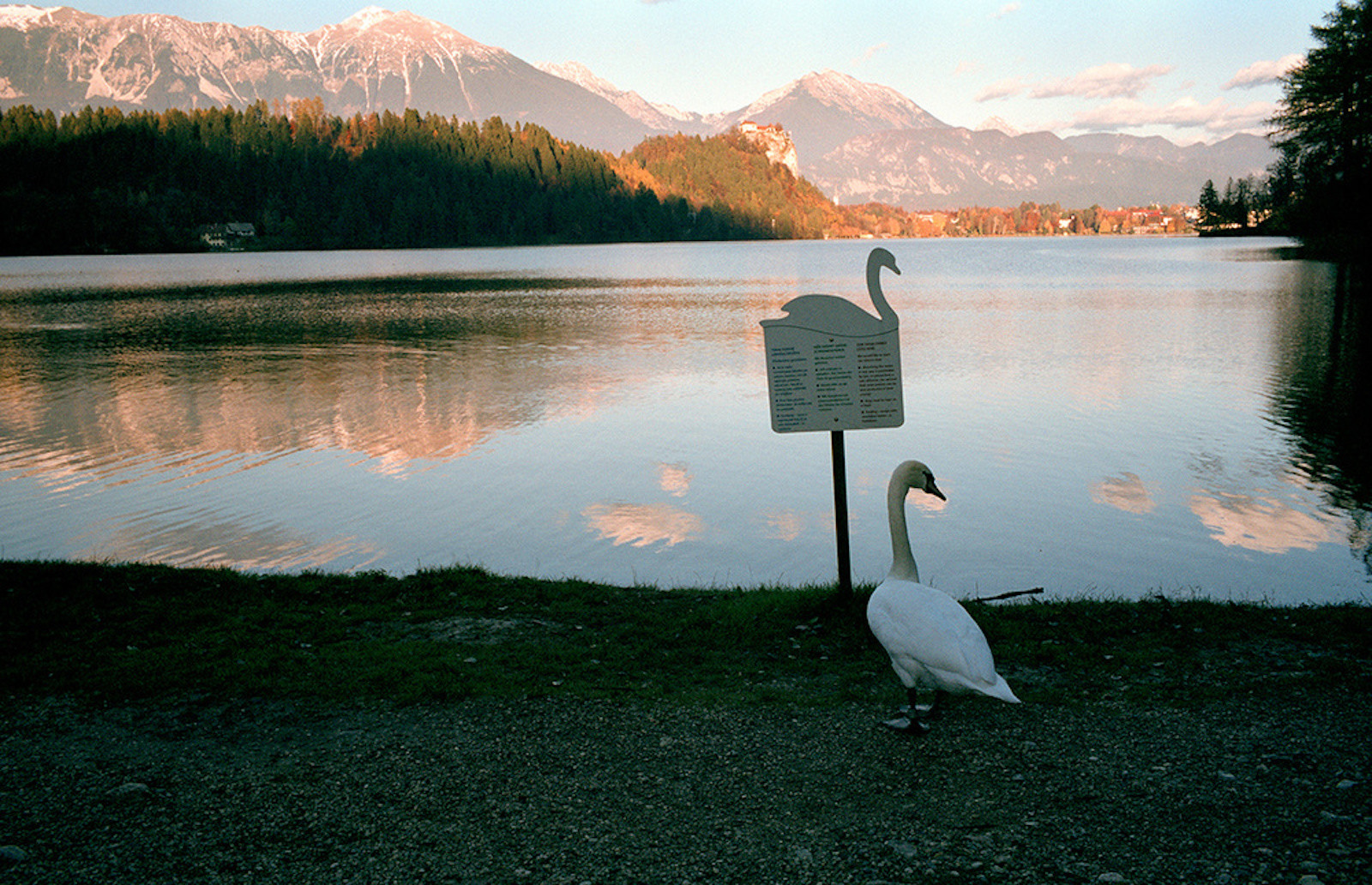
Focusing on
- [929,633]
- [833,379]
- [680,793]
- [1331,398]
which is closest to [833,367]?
[833,379]

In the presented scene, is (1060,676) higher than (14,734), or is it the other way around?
(14,734)

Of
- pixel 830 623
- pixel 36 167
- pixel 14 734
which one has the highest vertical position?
pixel 36 167

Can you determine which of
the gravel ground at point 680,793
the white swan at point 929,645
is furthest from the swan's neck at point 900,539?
the gravel ground at point 680,793


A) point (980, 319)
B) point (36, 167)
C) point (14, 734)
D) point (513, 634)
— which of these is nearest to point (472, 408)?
point (513, 634)

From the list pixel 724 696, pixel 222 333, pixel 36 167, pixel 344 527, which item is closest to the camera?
pixel 724 696

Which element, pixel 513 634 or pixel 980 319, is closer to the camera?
pixel 513 634

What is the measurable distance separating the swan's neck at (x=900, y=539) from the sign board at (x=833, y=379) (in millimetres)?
1026

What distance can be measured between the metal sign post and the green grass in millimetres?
1859

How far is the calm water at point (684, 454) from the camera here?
41.3 ft

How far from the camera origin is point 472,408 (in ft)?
80.3

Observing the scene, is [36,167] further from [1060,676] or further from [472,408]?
[1060,676]

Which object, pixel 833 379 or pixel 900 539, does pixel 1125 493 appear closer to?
pixel 833 379

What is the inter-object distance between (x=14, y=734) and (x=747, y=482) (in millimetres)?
11923

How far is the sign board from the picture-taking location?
891 centimetres
